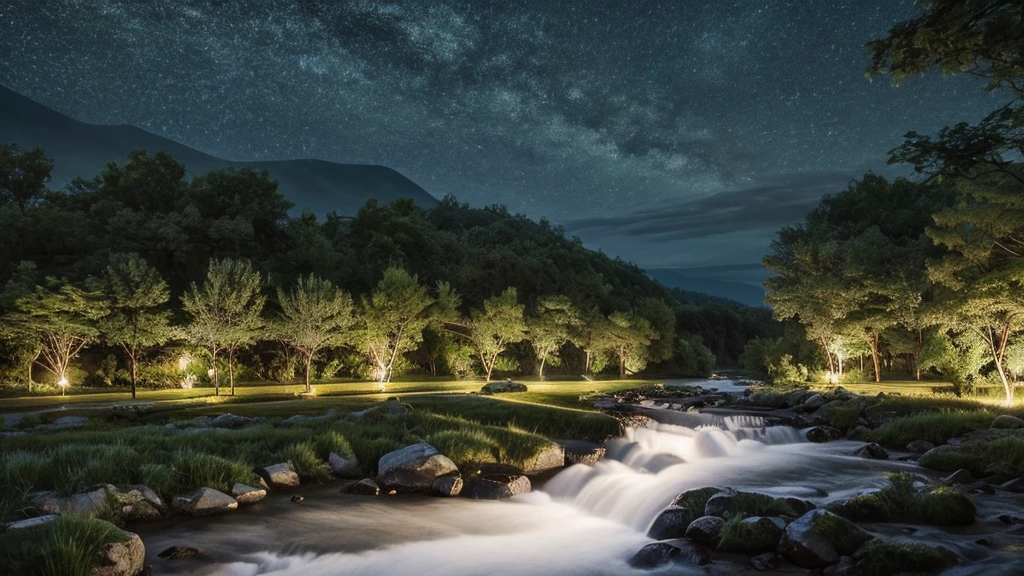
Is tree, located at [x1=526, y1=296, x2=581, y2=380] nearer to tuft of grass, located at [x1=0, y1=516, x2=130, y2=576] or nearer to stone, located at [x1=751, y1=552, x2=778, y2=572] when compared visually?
stone, located at [x1=751, y1=552, x2=778, y2=572]

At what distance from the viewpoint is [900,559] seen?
8688 mm

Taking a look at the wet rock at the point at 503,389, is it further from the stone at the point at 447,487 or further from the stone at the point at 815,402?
the stone at the point at 447,487

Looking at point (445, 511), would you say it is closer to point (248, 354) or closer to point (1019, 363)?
point (1019, 363)

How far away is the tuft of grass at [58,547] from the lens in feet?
25.7

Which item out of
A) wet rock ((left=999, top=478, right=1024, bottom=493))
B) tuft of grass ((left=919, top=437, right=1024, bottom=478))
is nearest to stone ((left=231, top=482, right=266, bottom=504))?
wet rock ((left=999, top=478, right=1024, bottom=493))

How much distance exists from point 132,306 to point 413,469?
127 feet

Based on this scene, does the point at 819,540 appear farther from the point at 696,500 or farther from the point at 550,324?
the point at 550,324

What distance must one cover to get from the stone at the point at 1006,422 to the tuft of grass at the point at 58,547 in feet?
95.9

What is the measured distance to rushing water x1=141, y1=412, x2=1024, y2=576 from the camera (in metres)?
10.6

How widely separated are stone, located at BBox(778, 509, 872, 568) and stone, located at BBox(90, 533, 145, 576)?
37.3ft

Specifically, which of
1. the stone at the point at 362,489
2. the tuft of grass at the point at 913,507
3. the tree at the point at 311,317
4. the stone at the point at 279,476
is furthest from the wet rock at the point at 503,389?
the tuft of grass at the point at 913,507

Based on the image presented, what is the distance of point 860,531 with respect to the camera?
32.3 feet

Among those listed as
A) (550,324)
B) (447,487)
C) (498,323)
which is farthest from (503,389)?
(447,487)

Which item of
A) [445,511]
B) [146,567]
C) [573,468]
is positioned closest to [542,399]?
[573,468]
